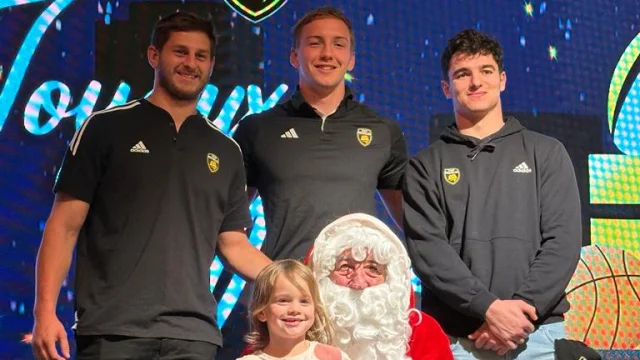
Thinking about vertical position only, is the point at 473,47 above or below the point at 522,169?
above

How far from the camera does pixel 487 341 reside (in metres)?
3.59

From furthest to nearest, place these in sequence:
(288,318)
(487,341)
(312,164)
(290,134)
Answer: (290,134), (312,164), (487,341), (288,318)

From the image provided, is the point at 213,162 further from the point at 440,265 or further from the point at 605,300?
the point at 605,300

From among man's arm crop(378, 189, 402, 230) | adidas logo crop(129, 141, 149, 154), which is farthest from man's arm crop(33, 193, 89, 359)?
man's arm crop(378, 189, 402, 230)

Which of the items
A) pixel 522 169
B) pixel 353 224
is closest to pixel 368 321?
pixel 353 224

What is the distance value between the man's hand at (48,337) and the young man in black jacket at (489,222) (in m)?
1.26

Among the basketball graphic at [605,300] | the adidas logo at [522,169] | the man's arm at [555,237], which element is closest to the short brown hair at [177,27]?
the adidas logo at [522,169]

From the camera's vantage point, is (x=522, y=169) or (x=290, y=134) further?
(x=290, y=134)

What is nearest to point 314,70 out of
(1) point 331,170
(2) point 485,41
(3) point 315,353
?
(1) point 331,170

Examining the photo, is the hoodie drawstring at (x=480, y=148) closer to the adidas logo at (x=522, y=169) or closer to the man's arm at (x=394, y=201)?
the adidas logo at (x=522, y=169)

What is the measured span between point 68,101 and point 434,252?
2284 mm

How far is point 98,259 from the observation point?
3.43 metres

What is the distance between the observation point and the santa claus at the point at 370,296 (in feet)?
11.3

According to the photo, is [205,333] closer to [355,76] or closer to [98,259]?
[98,259]
